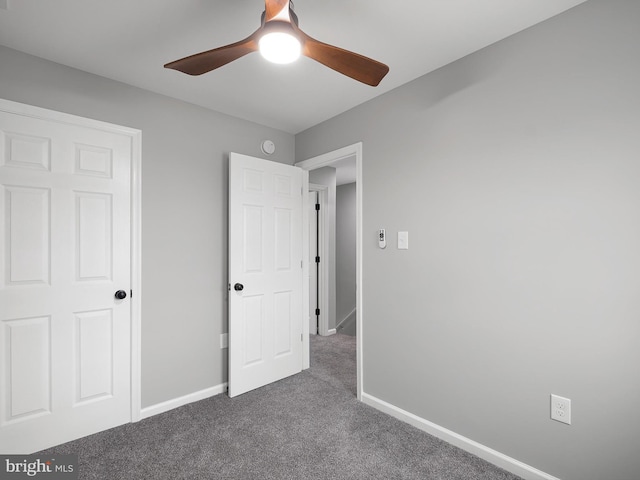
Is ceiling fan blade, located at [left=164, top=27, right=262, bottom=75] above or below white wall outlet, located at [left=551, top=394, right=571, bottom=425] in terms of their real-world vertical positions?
above

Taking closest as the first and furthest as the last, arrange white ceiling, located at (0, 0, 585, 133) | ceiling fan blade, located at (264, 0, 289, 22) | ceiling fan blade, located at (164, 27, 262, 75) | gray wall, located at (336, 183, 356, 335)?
1. ceiling fan blade, located at (264, 0, 289, 22)
2. ceiling fan blade, located at (164, 27, 262, 75)
3. white ceiling, located at (0, 0, 585, 133)
4. gray wall, located at (336, 183, 356, 335)

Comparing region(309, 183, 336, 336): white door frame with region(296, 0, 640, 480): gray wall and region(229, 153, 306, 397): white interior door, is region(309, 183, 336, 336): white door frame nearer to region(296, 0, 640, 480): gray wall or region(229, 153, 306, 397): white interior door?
region(229, 153, 306, 397): white interior door

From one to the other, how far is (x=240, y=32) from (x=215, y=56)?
503 mm

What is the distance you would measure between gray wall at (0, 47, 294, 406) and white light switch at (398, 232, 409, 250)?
1513 millimetres

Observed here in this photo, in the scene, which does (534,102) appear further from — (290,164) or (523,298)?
(290,164)

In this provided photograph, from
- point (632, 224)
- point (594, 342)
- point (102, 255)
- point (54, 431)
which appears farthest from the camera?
point (102, 255)

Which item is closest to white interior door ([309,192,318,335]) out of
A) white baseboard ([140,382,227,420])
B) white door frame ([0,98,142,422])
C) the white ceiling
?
white baseboard ([140,382,227,420])

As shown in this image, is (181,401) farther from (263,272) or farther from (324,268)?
(324,268)

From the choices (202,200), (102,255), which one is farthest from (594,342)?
(102,255)

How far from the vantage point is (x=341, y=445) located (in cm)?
201

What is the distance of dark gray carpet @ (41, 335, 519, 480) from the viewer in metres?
1.77

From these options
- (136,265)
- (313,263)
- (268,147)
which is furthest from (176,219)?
(313,263)

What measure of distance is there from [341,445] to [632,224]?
1966 millimetres

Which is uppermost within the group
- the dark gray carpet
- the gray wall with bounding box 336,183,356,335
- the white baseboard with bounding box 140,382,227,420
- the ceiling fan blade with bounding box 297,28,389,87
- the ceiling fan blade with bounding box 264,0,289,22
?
the ceiling fan blade with bounding box 264,0,289,22
